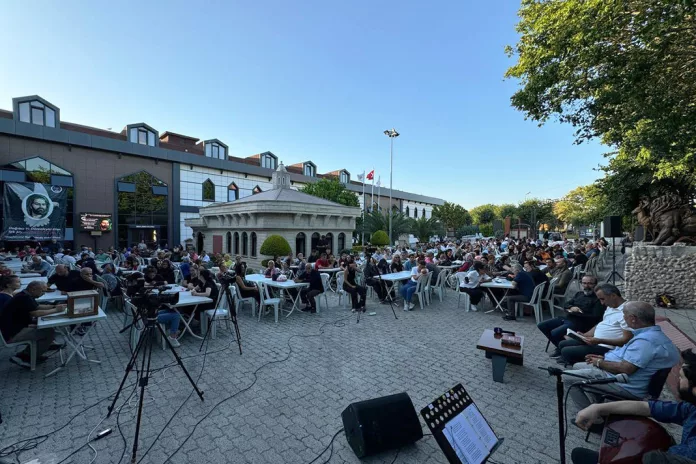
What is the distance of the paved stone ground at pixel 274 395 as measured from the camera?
10.9 feet

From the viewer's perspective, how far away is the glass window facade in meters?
32.2

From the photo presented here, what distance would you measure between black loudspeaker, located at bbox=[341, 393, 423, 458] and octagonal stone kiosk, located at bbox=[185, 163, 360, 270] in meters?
23.4

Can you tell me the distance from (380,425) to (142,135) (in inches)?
1589

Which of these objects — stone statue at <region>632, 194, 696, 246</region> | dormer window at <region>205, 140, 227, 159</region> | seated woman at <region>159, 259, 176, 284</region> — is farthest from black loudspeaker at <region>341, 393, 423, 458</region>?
dormer window at <region>205, 140, 227, 159</region>

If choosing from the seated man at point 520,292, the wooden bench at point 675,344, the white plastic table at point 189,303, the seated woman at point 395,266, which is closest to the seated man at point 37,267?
the white plastic table at point 189,303

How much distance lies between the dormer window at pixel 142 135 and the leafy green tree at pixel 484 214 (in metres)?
73.8

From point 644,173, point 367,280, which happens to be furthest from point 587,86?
point 644,173

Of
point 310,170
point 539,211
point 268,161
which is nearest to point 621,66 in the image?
point 268,161

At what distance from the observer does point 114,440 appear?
11.4 ft

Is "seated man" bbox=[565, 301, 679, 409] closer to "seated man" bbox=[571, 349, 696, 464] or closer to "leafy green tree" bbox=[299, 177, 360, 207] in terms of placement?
"seated man" bbox=[571, 349, 696, 464]

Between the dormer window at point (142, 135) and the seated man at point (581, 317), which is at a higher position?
the dormer window at point (142, 135)

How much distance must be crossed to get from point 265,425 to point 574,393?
3925 mm

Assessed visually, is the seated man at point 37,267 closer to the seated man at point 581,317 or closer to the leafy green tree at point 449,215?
the seated man at point 581,317

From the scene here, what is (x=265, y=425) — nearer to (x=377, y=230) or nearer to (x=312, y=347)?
(x=312, y=347)
